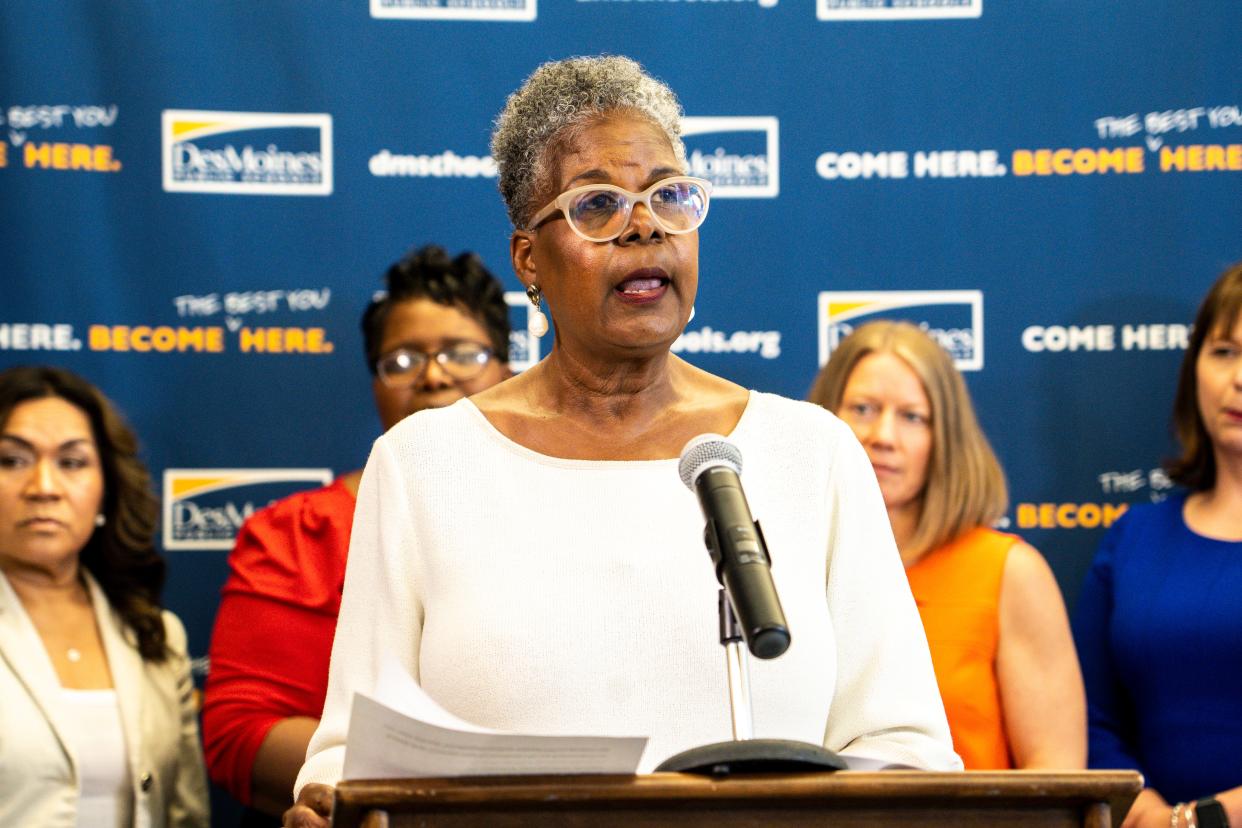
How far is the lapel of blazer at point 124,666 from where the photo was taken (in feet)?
11.6

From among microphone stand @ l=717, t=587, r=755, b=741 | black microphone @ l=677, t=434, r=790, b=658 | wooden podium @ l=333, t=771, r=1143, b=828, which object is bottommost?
wooden podium @ l=333, t=771, r=1143, b=828

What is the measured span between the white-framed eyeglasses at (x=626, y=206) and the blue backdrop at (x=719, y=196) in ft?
6.66

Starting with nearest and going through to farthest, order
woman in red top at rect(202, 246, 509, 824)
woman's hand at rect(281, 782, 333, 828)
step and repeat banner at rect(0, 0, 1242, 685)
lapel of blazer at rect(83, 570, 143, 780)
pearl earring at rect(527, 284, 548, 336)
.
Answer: woman's hand at rect(281, 782, 333, 828) → pearl earring at rect(527, 284, 548, 336) → woman in red top at rect(202, 246, 509, 824) → lapel of blazer at rect(83, 570, 143, 780) → step and repeat banner at rect(0, 0, 1242, 685)

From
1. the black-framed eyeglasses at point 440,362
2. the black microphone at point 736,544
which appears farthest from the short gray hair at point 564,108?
the black-framed eyeglasses at point 440,362

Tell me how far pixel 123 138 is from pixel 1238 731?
3139 millimetres

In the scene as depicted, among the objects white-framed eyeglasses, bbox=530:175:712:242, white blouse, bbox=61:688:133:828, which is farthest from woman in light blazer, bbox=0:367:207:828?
white-framed eyeglasses, bbox=530:175:712:242

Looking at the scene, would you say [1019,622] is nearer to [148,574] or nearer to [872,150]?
[872,150]

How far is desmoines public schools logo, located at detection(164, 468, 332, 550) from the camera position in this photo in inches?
159

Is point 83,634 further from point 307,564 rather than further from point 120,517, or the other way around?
point 307,564

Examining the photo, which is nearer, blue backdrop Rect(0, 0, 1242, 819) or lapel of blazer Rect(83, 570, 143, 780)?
lapel of blazer Rect(83, 570, 143, 780)

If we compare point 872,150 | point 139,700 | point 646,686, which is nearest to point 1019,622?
point 872,150

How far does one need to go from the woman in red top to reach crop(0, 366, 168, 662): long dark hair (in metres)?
0.41

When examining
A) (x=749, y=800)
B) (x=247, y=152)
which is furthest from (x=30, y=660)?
(x=749, y=800)

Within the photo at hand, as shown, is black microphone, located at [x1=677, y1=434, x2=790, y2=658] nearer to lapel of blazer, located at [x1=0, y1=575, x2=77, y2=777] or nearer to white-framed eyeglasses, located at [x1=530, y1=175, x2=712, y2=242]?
white-framed eyeglasses, located at [x1=530, y1=175, x2=712, y2=242]
